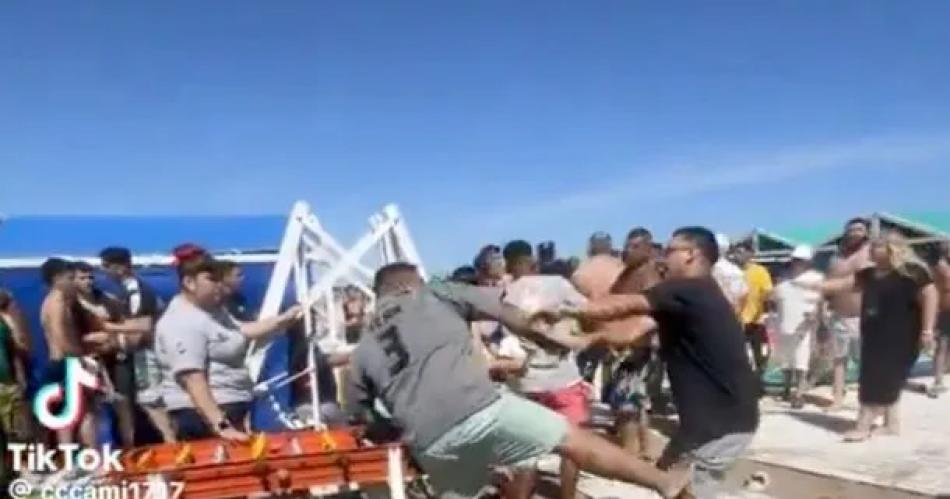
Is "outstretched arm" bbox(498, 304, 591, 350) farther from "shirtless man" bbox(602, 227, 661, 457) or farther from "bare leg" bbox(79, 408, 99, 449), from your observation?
"bare leg" bbox(79, 408, 99, 449)

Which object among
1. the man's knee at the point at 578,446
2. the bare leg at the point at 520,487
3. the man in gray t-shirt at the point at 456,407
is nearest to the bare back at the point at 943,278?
the bare leg at the point at 520,487

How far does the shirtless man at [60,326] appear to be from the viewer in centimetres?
762

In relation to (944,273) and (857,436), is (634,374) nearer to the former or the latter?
(857,436)

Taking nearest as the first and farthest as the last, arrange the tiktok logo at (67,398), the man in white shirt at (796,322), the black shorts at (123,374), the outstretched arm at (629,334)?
1. the outstretched arm at (629,334)
2. the tiktok logo at (67,398)
3. the black shorts at (123,374)
4. the man in white shirt at (796,322)

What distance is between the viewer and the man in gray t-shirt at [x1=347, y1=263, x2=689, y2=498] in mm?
4789

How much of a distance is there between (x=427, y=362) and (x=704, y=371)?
1.32 meters

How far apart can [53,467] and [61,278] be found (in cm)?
186

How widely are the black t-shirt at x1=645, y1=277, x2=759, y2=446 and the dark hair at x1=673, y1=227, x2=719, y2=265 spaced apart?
145mm

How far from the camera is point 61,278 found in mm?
7824

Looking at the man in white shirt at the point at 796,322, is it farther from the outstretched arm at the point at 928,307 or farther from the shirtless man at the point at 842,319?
the outstretched arm at the point at 928,307

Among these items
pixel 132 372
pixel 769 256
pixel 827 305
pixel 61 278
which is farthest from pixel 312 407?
pixel 769 256

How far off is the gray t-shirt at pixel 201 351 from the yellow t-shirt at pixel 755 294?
5764 millimetres

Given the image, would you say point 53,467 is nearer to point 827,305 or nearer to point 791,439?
point 791,439

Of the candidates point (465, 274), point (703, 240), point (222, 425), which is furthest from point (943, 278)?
point (222, 425)
